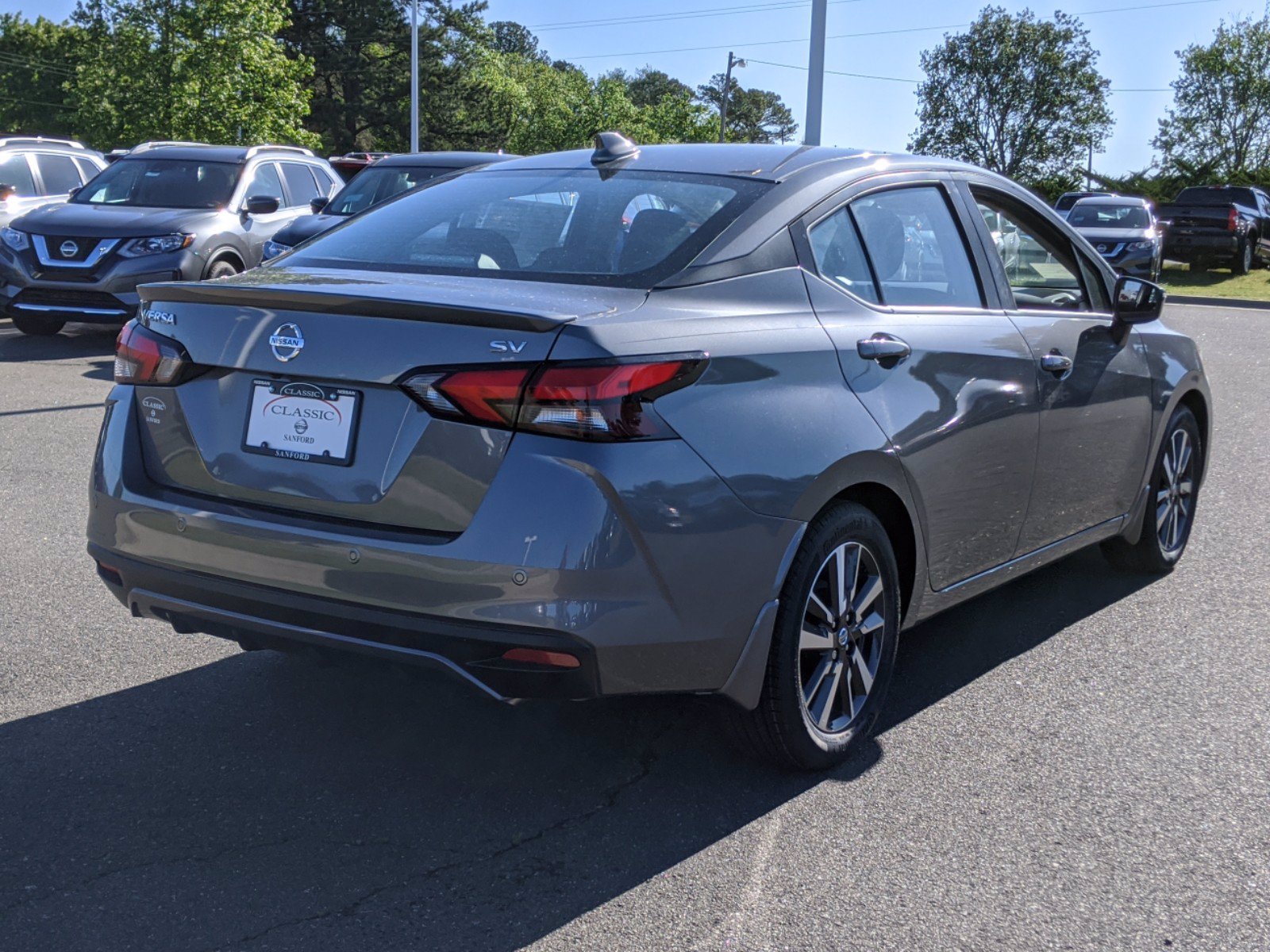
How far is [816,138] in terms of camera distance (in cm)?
1792

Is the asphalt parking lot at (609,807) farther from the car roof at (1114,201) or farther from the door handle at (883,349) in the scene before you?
the car roof at (1114,201)

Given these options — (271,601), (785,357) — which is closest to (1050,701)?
(785,357)

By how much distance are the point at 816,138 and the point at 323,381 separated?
1555 cm

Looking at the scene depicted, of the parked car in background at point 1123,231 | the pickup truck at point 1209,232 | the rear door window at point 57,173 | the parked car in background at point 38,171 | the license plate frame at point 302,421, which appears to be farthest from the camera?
the pickup truck at point 1209,232

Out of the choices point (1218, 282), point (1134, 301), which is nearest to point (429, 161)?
point (1134, 301)

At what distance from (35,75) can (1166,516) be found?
292 ft

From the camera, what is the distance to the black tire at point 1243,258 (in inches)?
1175

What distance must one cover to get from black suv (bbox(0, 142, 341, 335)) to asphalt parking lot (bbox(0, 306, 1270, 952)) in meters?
7.51

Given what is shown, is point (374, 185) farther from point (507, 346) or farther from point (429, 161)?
point (507, 346)

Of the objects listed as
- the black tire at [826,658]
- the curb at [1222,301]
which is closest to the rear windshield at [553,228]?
the black tire at [826,658]

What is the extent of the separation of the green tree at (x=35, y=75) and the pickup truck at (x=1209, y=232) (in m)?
68.5

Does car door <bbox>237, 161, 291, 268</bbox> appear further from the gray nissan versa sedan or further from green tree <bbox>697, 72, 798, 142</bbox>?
green tree <bbox>697, 72, 798, 142</bbox>

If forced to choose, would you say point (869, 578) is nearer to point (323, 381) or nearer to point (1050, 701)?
point (1050, 701)

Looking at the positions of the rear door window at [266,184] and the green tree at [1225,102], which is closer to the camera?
the rear door window at [266,184]
